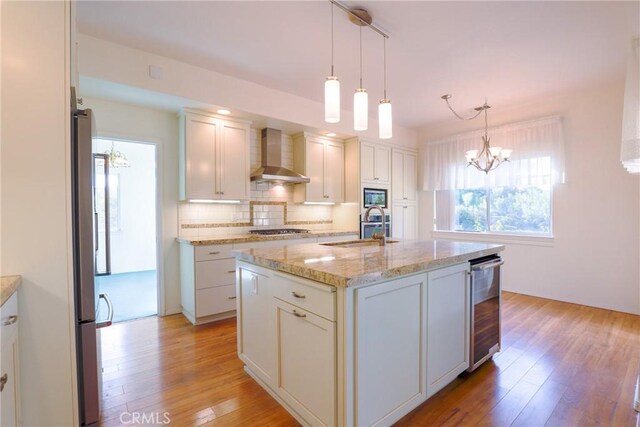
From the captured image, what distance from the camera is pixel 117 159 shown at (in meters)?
5.60

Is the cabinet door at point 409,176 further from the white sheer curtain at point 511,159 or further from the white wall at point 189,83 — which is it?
the white wall at point 189,83

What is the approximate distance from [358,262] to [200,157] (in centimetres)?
256

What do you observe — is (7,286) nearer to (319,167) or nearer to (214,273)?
(214,273)

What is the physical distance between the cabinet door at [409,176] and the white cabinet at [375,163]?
480 mm

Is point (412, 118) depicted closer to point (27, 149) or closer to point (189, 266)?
point (189, 266)

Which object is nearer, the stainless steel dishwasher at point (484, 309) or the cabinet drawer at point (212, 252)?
the stainless steel dishwasher at point (484, 309)

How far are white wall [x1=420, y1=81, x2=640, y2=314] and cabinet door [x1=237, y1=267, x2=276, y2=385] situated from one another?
4.15 meters

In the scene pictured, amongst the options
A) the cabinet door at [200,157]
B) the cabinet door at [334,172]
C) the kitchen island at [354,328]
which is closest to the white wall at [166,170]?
the cabinet door at [200,157]

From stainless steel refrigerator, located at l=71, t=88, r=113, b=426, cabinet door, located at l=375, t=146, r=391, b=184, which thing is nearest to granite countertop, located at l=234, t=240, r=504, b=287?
stainless steel refrigerator, located at l=71, t=88, r=113, b=426

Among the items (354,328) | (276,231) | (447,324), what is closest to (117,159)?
(276,231)

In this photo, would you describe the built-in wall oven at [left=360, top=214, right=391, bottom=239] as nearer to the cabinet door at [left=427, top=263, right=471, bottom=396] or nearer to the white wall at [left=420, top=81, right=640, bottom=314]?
the white wall at [left=420, top=81, right=640, bottom=314]

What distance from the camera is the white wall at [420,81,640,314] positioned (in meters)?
3.52

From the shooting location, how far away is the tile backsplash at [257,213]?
12.3ft

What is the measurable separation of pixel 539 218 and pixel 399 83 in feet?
9.37
